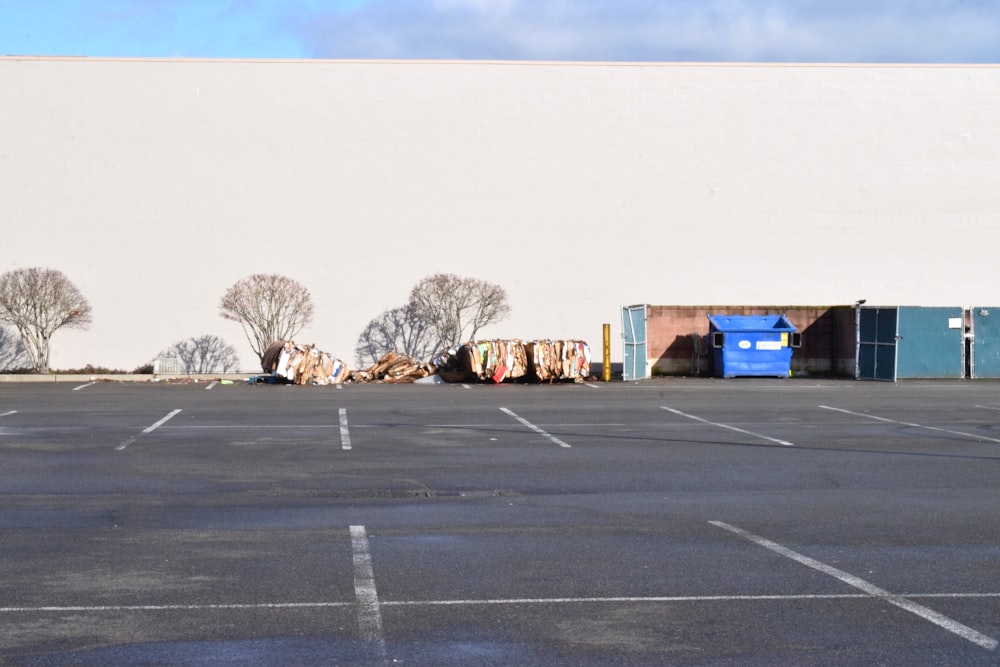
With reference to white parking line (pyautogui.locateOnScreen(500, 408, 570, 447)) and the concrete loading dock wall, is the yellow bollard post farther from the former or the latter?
white parking line (pyautogui.locateOnScreen(500, 408, 570, 447))

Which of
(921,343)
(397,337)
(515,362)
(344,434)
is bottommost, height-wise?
(344,434)

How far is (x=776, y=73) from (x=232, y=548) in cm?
2994

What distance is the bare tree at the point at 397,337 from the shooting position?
33875mm

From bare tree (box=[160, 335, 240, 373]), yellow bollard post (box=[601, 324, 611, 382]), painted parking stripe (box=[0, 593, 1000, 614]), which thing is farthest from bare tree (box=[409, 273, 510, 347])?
painted parking stripe (box=[0, 593, 1000, 614])

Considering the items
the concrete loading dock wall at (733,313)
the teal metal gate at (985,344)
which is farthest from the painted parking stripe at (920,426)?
the teal metal gate at (985,344)

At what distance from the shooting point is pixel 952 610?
22.1 feet

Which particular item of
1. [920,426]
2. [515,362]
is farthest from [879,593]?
[515,362]

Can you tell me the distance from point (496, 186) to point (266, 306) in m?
7.42

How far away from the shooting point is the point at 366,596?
23.1 feet

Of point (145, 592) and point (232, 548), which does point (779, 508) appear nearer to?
point (232, 548)

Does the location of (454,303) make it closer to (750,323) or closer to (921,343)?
(750,323)

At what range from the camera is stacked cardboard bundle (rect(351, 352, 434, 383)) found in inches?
1174

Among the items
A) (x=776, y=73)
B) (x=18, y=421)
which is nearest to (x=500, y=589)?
(x=18, y=421)

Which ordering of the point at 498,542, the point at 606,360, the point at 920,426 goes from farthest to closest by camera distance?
the point at 606,360 → the point at 920,426 → the point at 498,542
